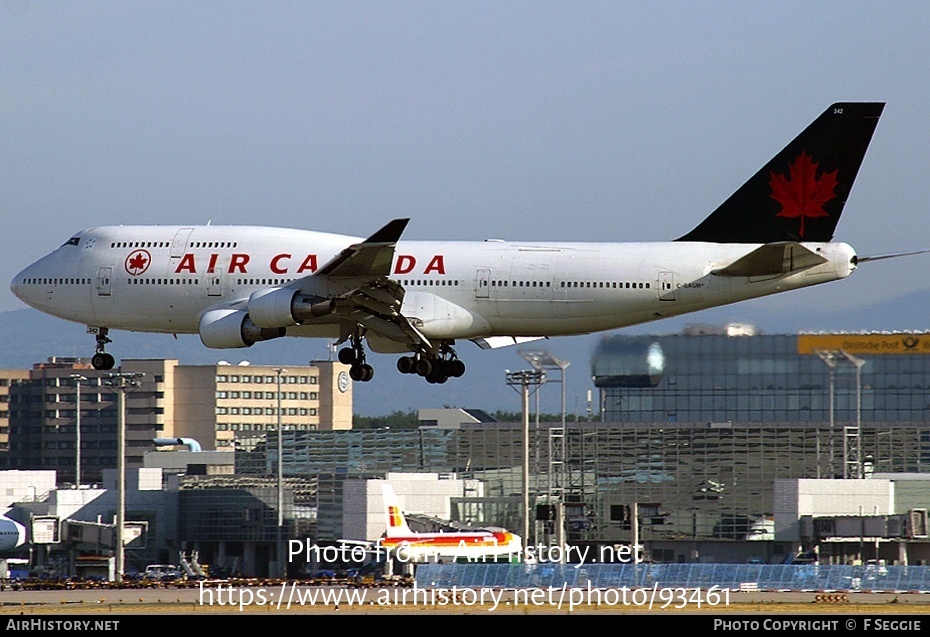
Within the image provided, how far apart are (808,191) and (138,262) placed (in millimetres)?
22107

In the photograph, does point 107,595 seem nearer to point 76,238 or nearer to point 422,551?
point 76,238

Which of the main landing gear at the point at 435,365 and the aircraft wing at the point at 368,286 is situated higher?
the aircraft wing at the point at 368,286

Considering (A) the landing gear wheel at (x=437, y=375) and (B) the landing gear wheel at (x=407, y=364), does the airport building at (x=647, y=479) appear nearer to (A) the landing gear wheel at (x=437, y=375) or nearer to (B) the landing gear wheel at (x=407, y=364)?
(A) the landing gear wheel at (x=437, y=375)

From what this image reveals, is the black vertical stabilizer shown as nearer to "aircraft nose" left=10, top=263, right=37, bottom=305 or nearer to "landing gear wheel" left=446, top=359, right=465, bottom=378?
"landing gear wheel" left=446, top=359, right=465, bottom=378

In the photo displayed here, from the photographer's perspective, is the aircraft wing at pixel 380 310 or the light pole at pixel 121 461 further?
the light pole at pixel 121 461

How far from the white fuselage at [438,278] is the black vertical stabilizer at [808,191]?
0.88 meters

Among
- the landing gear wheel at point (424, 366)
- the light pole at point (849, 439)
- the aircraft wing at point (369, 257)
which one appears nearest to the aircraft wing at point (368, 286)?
the aircraft wing at point (369, 257)

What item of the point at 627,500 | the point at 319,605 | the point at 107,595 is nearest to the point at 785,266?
the point at 319,605

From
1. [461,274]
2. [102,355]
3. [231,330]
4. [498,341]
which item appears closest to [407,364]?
[498,341]

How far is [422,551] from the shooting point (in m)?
74.4

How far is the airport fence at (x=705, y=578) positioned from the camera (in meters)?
49.1

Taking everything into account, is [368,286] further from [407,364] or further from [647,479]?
[647,479]

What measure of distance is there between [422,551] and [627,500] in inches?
583

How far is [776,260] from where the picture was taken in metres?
50.2
